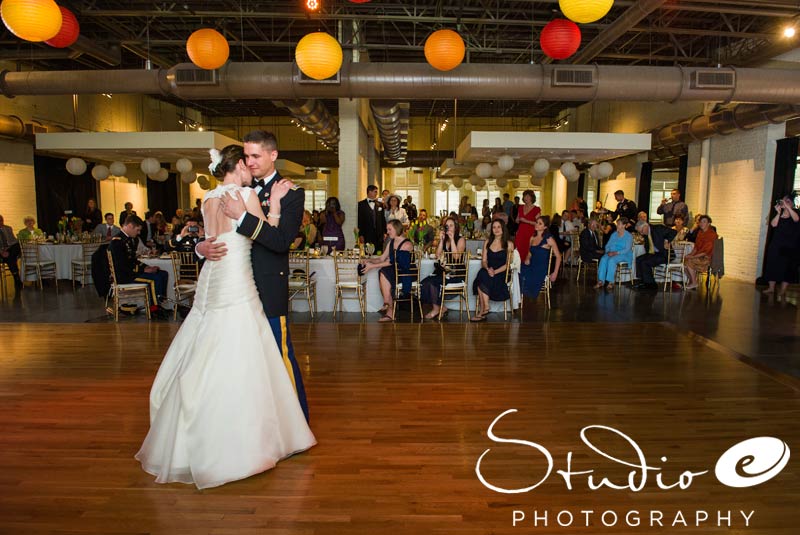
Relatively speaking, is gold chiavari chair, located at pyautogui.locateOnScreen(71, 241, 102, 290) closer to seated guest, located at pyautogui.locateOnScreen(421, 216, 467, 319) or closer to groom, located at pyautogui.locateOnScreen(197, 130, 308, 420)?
seated guest, located at pyautogui.locateOnScreen(421, 216, 467, 319)

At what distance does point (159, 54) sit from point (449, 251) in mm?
9484

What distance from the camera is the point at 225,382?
8.75ft

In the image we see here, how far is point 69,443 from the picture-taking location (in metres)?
3.25

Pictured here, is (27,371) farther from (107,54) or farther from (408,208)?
(408,208)

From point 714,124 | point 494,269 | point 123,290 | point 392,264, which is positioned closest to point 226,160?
point 392,264

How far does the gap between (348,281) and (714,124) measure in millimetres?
8175

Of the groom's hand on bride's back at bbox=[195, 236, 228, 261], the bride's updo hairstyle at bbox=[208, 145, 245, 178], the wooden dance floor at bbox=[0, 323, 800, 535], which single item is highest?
the bride's updo hairstyle at bbox=[208, 145, 245, 178]

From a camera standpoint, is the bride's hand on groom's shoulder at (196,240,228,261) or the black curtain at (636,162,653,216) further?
the black curtain at (636,162,653,216)

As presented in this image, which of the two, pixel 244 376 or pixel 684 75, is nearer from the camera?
pixel 244 376

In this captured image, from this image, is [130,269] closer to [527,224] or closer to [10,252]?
[10,252]

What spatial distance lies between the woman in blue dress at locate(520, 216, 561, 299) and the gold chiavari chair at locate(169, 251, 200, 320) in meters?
4.51

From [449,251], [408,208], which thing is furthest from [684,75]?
[408,208]

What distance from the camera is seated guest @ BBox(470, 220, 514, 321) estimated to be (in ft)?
23.1

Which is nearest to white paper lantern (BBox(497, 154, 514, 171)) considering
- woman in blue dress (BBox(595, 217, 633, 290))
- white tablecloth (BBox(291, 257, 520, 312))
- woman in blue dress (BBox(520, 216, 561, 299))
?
woman in blue dress (BBox(595, 217, 633, 290))
